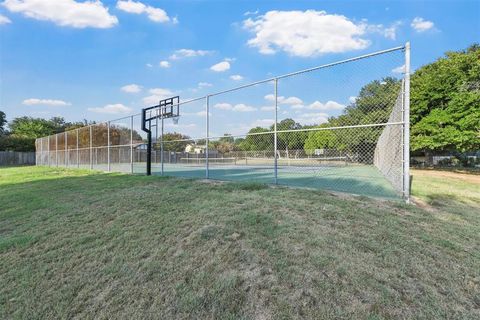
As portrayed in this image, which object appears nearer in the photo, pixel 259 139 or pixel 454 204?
pixel 454 204

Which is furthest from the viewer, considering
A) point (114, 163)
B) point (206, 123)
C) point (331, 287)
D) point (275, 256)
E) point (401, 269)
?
point (114, 163)

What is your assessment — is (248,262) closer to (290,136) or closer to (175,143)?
(290,136)

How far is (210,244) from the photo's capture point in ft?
9.06

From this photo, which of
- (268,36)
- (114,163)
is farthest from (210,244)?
(114,163)

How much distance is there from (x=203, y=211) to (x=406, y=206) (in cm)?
290

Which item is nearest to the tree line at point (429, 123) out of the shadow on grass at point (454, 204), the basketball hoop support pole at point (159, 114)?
the basketball hoop support pole at point (159, 114)

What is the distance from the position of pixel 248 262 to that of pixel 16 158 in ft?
110

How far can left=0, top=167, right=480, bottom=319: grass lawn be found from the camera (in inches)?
75.2

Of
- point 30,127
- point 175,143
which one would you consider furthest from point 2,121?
point 175,143

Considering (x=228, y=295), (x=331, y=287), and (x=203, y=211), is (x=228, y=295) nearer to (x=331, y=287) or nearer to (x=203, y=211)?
(x=331, y=287)

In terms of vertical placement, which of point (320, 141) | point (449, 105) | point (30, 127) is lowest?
point (320, 141)

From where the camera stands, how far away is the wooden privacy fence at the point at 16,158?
26209 mm

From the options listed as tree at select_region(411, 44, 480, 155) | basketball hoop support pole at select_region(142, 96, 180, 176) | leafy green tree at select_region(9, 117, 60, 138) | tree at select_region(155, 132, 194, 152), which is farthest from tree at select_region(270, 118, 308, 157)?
leafy green tree at select_region(9, 117, 60, 138)

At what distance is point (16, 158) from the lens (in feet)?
88.7
